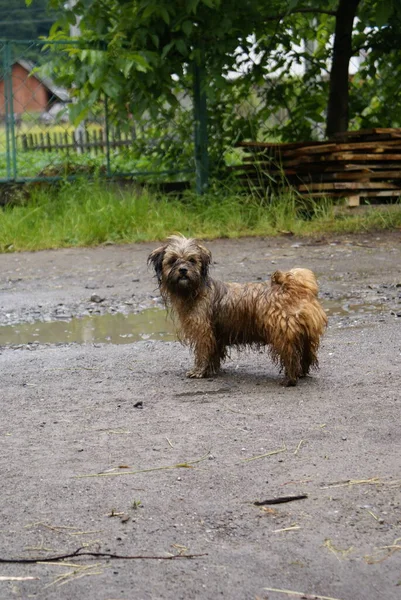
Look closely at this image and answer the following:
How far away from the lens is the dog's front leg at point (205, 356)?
6.52m

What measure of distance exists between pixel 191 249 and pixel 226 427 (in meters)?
1.56

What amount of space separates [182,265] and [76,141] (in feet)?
28.8

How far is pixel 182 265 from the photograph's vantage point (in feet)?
20.9

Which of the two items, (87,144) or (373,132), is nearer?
(373,132)

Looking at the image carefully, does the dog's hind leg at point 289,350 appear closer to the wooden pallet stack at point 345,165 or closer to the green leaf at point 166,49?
the green leaf at point 166,49

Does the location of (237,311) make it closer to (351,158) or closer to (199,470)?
(199,470)

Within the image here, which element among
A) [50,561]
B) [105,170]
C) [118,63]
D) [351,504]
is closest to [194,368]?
[351,504]

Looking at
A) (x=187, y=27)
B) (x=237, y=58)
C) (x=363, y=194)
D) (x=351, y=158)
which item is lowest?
(x=363, y=194)

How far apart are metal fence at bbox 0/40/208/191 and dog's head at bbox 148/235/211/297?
7707 millimetres

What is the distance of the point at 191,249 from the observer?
6.43 metres

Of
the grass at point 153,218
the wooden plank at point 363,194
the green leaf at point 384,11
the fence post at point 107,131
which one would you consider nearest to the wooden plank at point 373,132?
the wooden plank at point 363,194

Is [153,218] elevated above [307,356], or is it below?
below

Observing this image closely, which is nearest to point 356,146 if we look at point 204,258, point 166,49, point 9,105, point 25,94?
point 166,49

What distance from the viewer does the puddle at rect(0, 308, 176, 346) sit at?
8055mm
